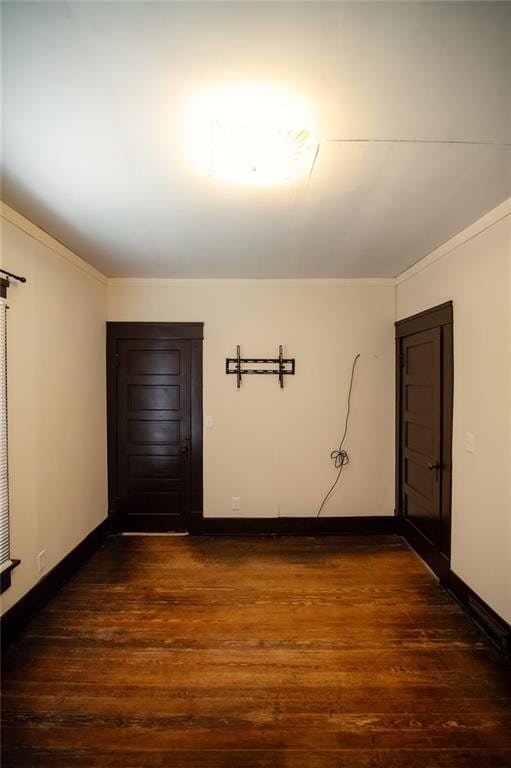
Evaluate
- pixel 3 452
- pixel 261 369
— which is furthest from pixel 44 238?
pixel 261 369

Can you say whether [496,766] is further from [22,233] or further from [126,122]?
[22,233]

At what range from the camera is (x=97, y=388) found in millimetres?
3156

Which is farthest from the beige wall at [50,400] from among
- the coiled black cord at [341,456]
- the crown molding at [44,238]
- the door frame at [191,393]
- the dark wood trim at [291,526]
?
the coiled black cord at [341,456]

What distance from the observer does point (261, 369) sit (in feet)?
11.1

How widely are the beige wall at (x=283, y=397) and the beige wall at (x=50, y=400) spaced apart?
29.3 inches

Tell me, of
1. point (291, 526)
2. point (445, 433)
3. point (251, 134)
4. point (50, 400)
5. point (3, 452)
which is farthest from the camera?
point (291, 526)

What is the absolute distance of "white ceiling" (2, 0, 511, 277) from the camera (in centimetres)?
94

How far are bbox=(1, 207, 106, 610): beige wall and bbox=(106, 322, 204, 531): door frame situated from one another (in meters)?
0.15

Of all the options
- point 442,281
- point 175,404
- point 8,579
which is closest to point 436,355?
point 442,281

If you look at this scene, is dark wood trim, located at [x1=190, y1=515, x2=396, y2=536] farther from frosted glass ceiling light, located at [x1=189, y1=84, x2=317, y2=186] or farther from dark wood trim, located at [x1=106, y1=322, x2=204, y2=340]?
frosted glass ceiling light, located at [x1=189, y1=84, x2=317, y2=186]

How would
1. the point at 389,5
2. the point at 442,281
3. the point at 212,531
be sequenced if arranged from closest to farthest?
the point at 389,5, the point at 442,281, the point at 212,531

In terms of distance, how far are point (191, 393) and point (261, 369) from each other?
30.9 inches

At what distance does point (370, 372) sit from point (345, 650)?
2393mm

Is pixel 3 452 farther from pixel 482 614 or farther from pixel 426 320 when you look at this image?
pixel 426 320
